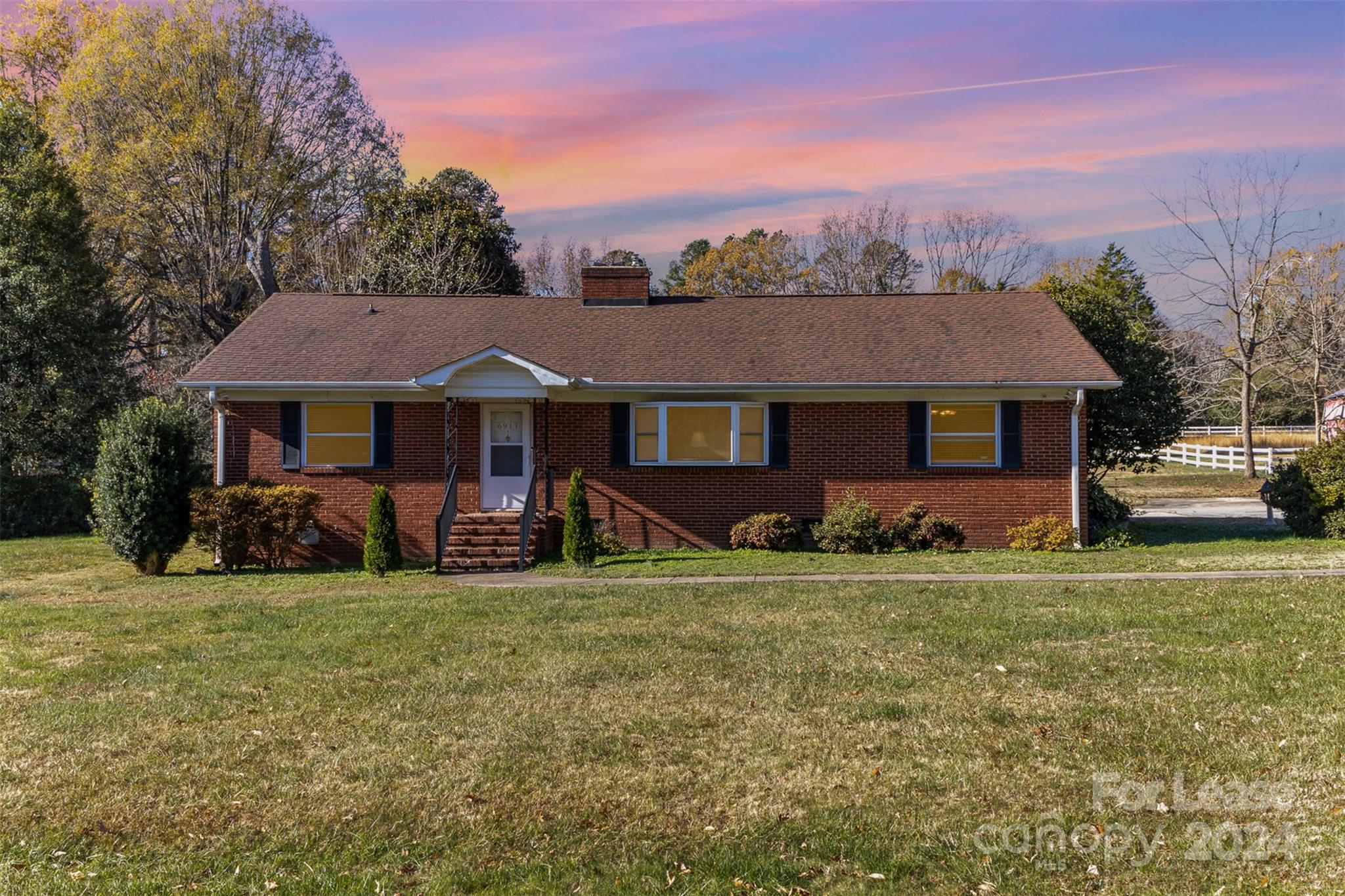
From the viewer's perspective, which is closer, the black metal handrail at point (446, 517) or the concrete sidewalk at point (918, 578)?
the concrete sidewalk at point (918, 578)

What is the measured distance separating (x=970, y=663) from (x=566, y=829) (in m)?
4.31

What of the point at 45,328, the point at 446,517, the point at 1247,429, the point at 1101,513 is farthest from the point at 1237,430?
the point at 45,328

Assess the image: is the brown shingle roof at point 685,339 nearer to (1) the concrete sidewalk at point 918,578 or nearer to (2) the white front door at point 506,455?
(2) the white front door at point 506,455

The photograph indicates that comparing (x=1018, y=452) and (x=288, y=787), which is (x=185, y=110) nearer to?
(x=1018, y=452)

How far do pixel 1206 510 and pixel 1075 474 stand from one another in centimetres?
1034

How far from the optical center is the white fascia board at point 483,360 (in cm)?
1648

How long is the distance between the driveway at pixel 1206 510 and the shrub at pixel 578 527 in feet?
45.1

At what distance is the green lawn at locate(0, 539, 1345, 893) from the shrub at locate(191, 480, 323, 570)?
506cm

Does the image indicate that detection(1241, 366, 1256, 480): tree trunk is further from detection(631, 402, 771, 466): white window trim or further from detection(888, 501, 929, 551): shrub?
detection(631, 402, 771, 466): white window trim

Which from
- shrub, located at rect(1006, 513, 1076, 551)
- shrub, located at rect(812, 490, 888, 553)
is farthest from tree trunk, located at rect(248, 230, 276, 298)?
shrub, located at rect(1006, 513, 1076, 551)

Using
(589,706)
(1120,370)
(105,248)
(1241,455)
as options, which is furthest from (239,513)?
(1241,455)

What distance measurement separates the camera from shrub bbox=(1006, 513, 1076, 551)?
17.6 metres

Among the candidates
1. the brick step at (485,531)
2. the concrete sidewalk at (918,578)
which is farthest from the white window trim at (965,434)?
the brick step at (485,531)

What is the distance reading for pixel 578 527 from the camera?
52.2 ft
